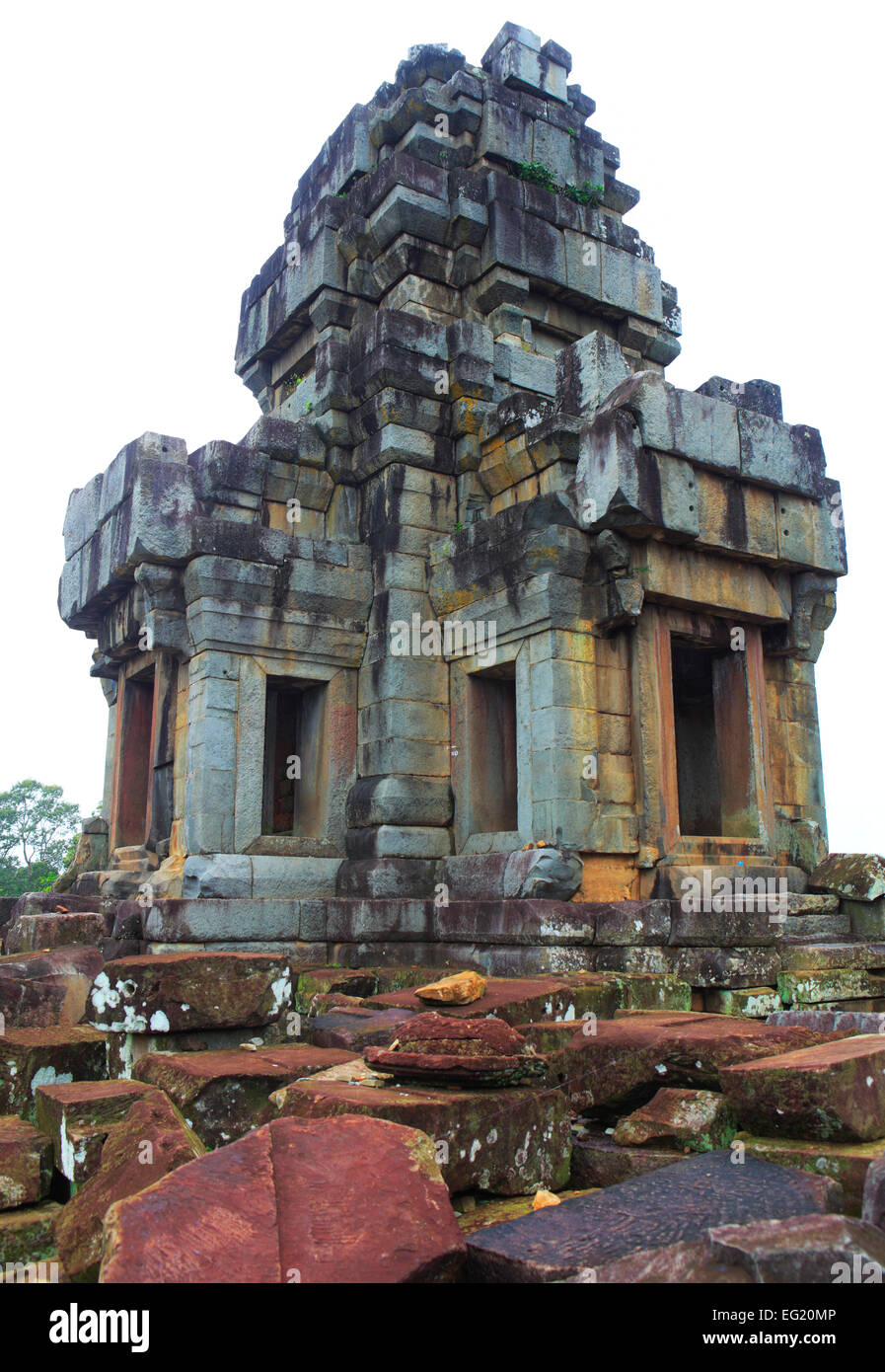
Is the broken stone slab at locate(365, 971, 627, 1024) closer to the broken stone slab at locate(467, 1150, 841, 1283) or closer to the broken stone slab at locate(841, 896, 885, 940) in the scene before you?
the broken stone slab at locate(467, 1150, 841, 1283)

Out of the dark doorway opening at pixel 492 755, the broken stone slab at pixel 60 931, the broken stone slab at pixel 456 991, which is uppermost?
the dark doorway opening at pixel 492 755

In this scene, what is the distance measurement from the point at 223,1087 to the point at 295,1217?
165cm

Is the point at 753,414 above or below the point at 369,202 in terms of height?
below

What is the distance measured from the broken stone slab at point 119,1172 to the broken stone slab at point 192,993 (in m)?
1.38

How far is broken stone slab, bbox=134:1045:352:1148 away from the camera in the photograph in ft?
13.7

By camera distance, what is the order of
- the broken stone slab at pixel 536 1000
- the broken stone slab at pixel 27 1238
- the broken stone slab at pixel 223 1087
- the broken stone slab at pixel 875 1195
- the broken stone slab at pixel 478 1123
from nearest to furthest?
the broken stone slab at pixel 875 1195 → the broken stone slab at pixel 27 1238 → the broken stone slab at pixel 478 1123 → the broken stone slab at pixel 223 1087 → the broken stone slab at pixel 536 1000

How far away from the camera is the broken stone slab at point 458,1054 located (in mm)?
3836

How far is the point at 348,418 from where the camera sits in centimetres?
1035

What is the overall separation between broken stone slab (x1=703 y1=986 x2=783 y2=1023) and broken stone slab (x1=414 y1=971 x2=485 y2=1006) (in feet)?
7.09

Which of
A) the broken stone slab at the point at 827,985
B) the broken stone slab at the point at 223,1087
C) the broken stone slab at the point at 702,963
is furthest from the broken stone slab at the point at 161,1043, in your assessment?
the broken stone slab at the point at 827,985

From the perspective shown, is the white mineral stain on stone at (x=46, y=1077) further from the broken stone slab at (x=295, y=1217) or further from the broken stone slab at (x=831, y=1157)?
the broken stone slab at (x=831, y=1157)
